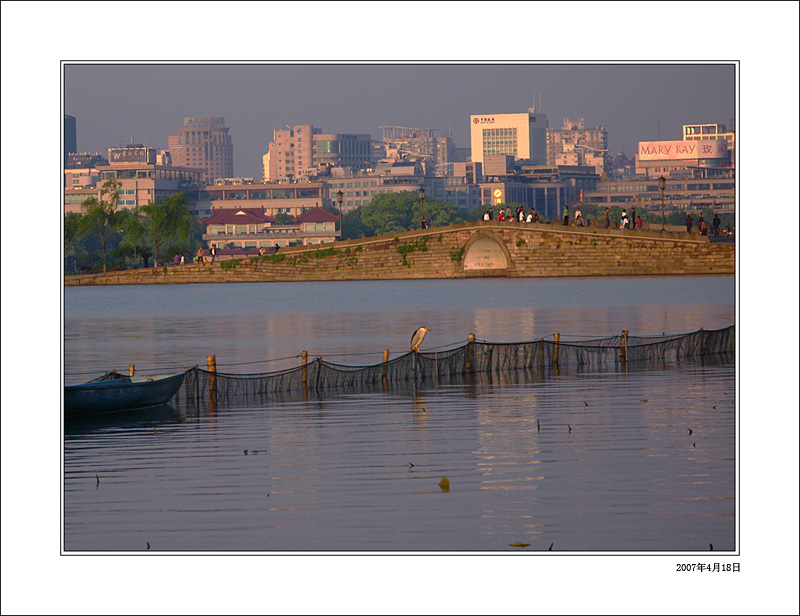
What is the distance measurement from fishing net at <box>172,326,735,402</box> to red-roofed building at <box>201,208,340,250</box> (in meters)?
107

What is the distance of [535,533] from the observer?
33.4 feet

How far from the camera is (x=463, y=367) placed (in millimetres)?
22203

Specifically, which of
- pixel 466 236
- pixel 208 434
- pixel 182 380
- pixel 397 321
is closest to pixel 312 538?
pixel 208 434

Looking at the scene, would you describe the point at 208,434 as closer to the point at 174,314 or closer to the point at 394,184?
the point at 174,314

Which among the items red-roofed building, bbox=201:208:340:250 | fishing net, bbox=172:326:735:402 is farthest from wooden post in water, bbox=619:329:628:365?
red-roofed building, bbox=201:208:340:250

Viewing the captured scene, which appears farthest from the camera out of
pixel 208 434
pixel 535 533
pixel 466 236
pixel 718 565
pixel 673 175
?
pixel 673 175

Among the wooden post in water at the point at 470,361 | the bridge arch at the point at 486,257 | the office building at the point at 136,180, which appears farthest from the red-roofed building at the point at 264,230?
the wooden post in water at the point at 470,361

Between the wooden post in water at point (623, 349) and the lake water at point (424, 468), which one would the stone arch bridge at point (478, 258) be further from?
the lake water at point (424, 468)

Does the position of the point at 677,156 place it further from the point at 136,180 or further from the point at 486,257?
the point at 486,257

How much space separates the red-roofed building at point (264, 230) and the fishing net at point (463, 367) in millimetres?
107325

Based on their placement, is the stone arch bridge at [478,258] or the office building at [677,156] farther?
the office building at [677,156]

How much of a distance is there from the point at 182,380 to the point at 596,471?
807 centimetres

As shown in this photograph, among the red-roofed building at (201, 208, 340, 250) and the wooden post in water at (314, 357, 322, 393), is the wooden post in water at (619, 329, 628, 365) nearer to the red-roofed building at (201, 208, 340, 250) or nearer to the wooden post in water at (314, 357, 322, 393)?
the wooden post in water at (314, 357, 322, 393)

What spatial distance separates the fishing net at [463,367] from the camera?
19.2 meters
